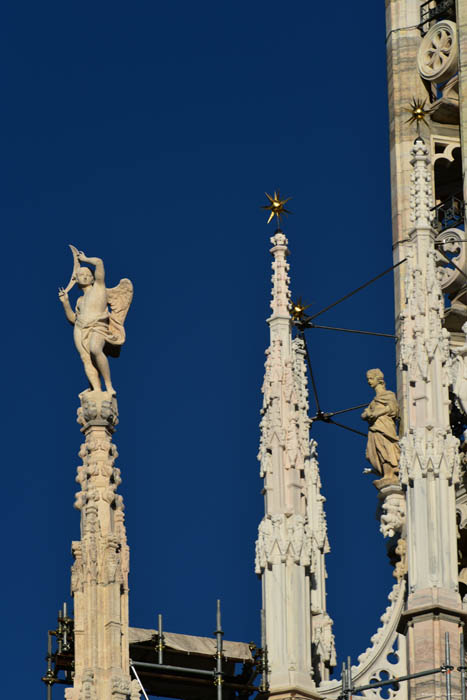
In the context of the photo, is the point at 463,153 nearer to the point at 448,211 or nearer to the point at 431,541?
the point at 448,211

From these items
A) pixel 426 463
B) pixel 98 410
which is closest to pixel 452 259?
pixel 426 463

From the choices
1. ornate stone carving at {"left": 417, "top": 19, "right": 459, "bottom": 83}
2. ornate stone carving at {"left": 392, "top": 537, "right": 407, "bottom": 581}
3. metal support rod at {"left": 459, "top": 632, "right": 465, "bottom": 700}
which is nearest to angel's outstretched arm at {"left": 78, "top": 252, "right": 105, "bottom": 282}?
ornate stone carving at {"left": 392, "top": 537, "right": 407, "bottom": 581}

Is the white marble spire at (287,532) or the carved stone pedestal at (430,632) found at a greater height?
the white marble spire at (287,532)

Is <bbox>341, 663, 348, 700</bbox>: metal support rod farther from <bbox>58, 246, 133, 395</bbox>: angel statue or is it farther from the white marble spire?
<bbox>58, 246, 133, 395</bbox>: angel statue

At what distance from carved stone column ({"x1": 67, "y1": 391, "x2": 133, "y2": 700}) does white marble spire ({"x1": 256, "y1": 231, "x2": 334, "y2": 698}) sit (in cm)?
229

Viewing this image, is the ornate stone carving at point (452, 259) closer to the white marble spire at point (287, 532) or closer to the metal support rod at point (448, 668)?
the white marble spire at point (287, 532)

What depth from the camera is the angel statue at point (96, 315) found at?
55031mm

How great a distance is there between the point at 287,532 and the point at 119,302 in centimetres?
394

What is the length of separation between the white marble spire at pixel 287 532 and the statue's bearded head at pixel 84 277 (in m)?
2.72

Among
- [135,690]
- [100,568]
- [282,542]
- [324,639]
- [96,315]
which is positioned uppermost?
[96,315]

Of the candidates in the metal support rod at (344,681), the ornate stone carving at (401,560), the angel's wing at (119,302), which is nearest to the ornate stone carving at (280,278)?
the angel's wing at (119,302)

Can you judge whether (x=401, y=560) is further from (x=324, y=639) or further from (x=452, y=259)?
(x=452, y=259)

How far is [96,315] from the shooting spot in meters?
55.5

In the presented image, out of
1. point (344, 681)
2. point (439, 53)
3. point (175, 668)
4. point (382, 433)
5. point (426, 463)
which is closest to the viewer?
point (344, 681)
